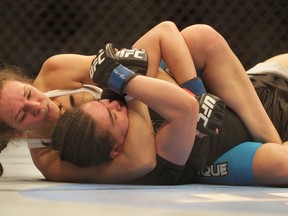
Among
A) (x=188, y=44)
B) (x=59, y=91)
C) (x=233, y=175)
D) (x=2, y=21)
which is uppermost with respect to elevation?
(x=188, y=44)

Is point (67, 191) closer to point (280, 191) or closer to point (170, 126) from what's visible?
point (170, 126)

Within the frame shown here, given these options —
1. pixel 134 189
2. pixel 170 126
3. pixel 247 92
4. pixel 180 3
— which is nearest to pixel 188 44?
pixel 247 92

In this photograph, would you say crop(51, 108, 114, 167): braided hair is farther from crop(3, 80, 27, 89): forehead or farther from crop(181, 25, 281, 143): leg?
crop(181, 25, 281, 143): leg

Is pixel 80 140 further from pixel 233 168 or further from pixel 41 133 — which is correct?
pixel 233 168

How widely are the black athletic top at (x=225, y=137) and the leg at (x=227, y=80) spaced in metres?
0.03

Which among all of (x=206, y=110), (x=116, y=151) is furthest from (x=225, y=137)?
(x=116, y=151)

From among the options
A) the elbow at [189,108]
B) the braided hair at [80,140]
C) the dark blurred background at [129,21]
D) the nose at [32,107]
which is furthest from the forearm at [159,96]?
the dark blurred background at [129,21]

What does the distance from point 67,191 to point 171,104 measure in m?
0.32

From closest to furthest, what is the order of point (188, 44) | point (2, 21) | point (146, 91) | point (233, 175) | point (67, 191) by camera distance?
point (67, 191) → point (146, 91) → point (233, 175) → point (188, 44) → point (2, 21)

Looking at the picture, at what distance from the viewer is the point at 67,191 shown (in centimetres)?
114

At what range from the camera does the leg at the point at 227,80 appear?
1.50m

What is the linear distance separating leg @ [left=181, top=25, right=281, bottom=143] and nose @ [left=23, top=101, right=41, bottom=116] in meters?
0.46

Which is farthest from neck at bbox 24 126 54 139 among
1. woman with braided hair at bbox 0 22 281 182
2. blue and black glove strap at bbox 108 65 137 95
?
blue and black glove strap at bbox 108 65 137 95

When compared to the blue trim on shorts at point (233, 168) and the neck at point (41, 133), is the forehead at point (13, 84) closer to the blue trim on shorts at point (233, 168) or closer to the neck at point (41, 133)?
the neck at point (41, 133)
